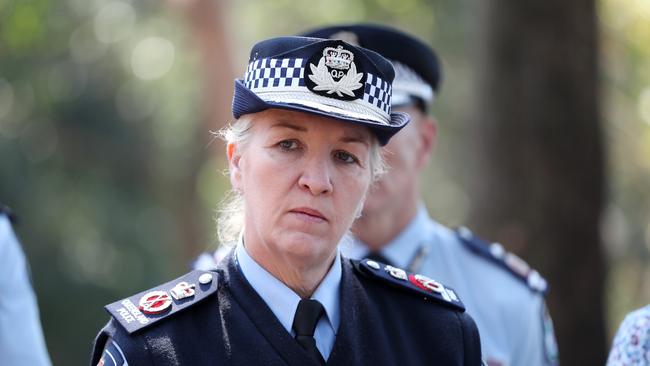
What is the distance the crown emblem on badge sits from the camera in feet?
10.8

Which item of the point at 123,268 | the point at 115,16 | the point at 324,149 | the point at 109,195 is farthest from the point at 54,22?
the point at 324,149

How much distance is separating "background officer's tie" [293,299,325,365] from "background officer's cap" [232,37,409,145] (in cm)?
57

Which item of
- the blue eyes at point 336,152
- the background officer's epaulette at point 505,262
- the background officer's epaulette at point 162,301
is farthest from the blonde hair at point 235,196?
the background officer's epaulette at point 505,262

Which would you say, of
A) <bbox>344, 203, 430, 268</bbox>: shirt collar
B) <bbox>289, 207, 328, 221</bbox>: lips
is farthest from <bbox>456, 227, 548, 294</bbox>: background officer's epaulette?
<bbox>289, 207, 328, 221</bbox>: lips

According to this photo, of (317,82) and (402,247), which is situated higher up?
(317,82)

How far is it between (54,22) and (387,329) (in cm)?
1630

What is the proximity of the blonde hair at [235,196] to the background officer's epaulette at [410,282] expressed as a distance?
0.19 metres

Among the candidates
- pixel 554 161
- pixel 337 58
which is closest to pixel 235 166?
pixel 337 58

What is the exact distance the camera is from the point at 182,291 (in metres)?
3.24

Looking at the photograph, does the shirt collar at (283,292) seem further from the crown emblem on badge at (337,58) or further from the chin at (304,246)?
the crown emblem on badge at (337,58)

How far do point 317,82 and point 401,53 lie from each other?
2.06 metres

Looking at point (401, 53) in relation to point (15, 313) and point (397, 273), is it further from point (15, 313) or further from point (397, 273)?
point (15, 313)

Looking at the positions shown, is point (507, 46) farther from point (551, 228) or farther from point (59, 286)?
point (59, 286)

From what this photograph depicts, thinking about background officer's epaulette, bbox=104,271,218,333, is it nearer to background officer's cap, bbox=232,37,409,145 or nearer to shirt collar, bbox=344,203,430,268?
background officer's cap, bbox=232,37,409,145
